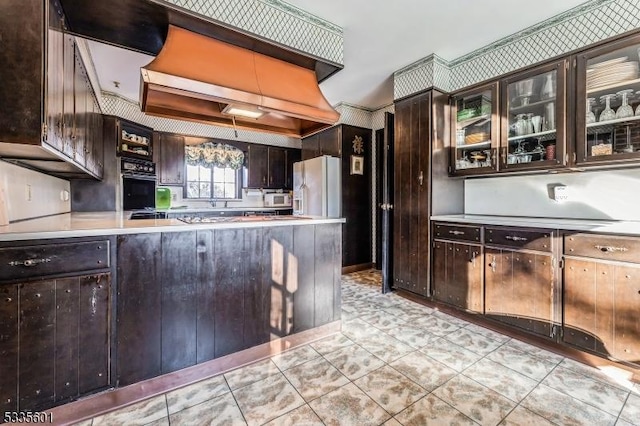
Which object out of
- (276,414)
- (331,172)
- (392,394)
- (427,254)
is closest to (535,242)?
(427,254)

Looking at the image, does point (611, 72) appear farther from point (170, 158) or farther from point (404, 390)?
point (170, 158)

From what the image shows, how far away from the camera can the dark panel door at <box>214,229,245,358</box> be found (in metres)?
1.91

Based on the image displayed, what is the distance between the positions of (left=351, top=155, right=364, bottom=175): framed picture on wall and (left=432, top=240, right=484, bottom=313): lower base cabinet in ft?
6.91

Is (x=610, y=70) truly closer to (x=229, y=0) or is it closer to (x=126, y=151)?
(x=229, y=0)

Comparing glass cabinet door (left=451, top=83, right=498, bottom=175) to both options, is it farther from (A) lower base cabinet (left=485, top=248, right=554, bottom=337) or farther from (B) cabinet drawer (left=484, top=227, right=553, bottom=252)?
(A) lower base cabinet (left=485, top=248, right=554, bottom=337)

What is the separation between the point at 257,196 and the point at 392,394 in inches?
194

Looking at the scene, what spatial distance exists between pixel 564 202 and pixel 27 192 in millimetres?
4523

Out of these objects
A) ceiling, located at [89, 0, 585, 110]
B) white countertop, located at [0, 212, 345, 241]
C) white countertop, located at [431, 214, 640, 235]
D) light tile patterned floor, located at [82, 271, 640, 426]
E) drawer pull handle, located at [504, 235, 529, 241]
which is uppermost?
ceiling, located at [89, 0, 585, 110]

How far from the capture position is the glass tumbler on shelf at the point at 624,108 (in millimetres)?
2082

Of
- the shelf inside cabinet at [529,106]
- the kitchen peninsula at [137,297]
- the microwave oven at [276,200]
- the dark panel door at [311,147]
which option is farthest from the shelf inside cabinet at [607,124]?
the microwave oven at [276,200]

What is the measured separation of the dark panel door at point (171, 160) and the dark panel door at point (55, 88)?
Answer: 11.1 feet

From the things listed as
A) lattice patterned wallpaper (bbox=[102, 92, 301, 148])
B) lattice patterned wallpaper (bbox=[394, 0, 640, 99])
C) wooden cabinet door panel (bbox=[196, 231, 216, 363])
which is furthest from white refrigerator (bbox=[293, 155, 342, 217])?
wooden cabinet door panel (bbox=[196, 231, 216, 363])

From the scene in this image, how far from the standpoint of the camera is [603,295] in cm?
192

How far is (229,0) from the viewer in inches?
80.2
